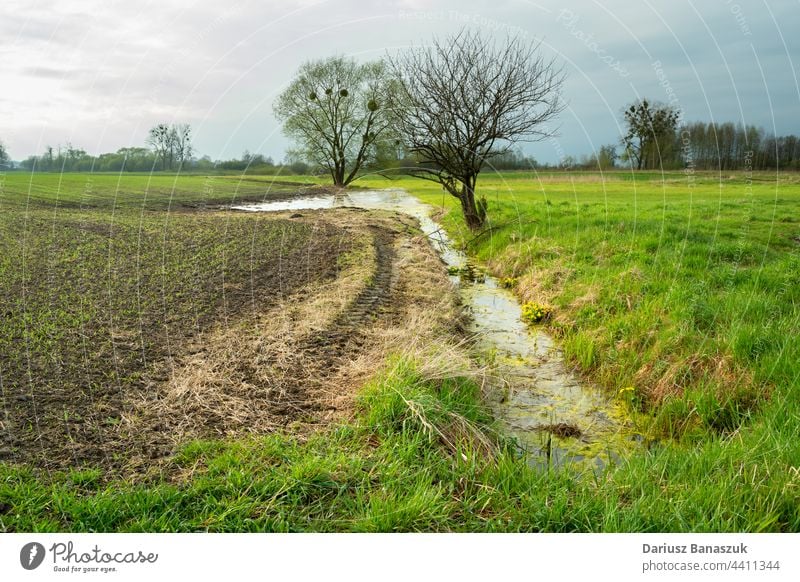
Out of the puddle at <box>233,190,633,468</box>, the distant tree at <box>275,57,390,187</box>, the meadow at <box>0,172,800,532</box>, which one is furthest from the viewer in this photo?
the distant tree at <box>275,57,390,187</box>

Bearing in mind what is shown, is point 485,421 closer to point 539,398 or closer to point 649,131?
point 539,398

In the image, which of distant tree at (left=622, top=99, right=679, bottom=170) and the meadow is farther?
distant tree at (left=622, top=99, right=679, bottom=170)

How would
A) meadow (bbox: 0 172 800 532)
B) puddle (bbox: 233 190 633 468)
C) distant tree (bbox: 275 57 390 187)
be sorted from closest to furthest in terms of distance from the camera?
meadow (bbox: 0 172 800 532) < puddle (bbox: 233 190 633 468) < distant tree (bbox: 275 57 390 187)

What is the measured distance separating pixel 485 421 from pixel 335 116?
8.79 metres

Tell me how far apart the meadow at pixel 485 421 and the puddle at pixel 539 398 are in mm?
361

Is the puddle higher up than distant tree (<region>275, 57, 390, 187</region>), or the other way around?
distant tree (<region>275, 57, 390, 187</region>)

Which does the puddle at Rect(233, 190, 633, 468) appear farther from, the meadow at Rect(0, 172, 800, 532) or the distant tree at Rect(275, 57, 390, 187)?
the distant tree at Rect(275, 57, 390, 187)

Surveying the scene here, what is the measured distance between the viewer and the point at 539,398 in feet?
27.2

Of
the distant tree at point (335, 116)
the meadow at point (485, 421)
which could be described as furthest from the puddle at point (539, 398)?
the distant tree at point (335, 116)

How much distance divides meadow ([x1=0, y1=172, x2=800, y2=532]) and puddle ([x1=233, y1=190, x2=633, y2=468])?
0.36m

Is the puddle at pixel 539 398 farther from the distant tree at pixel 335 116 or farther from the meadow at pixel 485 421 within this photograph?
the distant tree at pixel 335 116

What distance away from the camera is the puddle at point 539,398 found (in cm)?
681

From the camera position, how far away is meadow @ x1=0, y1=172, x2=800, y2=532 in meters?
4.75

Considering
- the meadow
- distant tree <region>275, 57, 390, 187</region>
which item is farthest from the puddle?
distant tree <region>275, 57, 390, 187</region>
